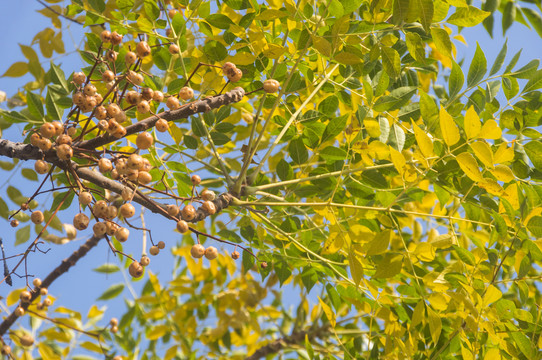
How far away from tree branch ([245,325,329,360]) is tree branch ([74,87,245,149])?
1.14m

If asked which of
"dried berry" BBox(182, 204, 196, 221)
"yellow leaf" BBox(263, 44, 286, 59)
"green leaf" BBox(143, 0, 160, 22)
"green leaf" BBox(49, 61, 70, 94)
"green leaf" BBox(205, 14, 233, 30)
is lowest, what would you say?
"dried berry" BBox(182, 204, 196, 221)

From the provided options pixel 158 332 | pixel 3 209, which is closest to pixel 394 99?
pixel 3 209

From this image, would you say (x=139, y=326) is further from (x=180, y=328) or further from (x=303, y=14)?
(x=303, y=14)

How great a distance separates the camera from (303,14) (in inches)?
30.6

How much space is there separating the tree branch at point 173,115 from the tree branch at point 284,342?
1.14 m

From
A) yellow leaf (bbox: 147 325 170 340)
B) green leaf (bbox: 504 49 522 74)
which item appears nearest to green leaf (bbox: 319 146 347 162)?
green leaf (bbox: 504 49 522 74)

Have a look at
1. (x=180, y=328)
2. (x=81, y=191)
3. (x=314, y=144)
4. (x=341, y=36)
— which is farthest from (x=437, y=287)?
(x=180, y=328)

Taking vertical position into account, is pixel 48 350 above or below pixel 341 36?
below

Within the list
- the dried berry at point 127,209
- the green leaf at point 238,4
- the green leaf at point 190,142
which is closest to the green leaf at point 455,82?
the green leaf at point 238,4

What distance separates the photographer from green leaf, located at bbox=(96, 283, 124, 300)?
176 centimetres

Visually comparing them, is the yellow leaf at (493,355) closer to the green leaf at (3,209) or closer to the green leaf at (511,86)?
the green leaf at (511,86)

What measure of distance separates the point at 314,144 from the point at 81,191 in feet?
1.46

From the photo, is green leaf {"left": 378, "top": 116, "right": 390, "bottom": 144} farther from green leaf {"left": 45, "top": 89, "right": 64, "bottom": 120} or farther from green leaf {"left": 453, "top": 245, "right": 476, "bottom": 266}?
green leaf {"left": 45, "top": 89, "right": 64, "bottom": 120}

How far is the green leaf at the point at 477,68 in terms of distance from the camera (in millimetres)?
857
